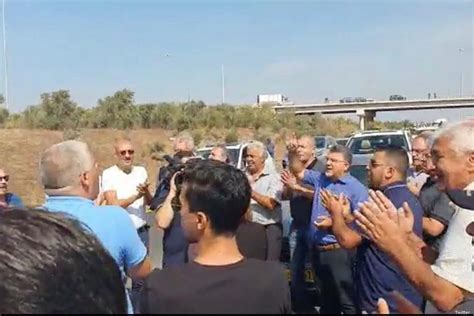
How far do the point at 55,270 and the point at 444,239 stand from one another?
238 cm

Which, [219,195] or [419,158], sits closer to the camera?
[219,195]

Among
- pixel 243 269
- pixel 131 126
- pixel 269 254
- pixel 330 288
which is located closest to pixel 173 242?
pixel 269 254

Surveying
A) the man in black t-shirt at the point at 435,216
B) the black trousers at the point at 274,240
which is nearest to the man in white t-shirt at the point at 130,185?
the black trousers at the point at 274,240

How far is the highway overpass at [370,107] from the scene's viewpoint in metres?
74.8

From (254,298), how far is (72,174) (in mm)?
2407

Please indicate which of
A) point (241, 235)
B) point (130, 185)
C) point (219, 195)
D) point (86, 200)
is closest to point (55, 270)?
point (219, 195)

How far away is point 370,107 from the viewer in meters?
76.6

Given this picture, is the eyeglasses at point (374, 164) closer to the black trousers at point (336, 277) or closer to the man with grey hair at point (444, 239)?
the black trousers at point (336, 277)

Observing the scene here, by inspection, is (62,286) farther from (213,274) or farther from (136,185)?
(136,185)

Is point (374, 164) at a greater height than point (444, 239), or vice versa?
point (374, 164)

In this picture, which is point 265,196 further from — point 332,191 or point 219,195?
point 219,195

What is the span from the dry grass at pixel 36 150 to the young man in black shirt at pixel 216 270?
21383 millimetres

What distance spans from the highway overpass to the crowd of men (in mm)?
66490

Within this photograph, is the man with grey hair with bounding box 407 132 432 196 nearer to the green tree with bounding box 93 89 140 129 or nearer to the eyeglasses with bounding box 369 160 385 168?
the eyeglasses with bounding box 369 160 385 168
